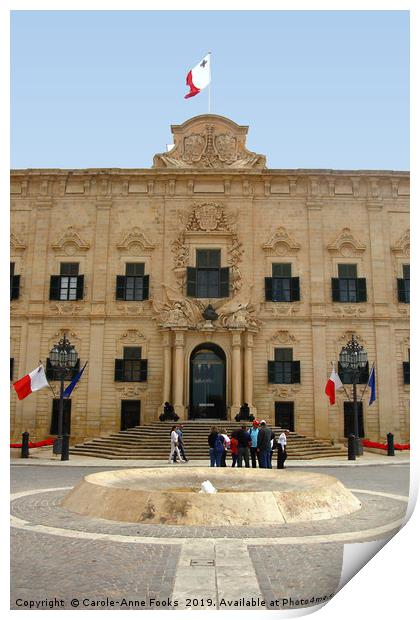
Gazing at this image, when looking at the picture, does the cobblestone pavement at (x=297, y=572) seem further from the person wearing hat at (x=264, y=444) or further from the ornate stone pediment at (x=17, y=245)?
the ornate stone pediment at (x=17, y=245)

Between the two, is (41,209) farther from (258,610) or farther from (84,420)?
(258,610)

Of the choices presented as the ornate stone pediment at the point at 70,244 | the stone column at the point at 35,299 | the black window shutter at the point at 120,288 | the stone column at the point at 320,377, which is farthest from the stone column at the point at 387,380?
the stone column at the point at 35,299

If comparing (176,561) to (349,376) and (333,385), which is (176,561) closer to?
(333,385)

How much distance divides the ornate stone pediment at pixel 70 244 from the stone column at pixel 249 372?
878cm

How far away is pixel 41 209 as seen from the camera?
2636 cm

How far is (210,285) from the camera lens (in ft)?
83.4

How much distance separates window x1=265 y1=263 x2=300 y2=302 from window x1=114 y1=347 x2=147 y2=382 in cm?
639

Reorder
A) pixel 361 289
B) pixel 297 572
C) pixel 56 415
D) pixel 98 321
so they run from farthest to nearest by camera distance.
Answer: pixel 361 289 → pixel 98 321 → pixel 56 415 → pixel 297 572

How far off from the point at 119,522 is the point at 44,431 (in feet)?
59.1

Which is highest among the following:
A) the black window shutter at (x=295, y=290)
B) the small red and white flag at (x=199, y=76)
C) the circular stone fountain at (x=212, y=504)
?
the small red and white flag at (x=199, y=76)

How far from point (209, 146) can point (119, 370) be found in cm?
1151

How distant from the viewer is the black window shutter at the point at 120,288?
25.3 m

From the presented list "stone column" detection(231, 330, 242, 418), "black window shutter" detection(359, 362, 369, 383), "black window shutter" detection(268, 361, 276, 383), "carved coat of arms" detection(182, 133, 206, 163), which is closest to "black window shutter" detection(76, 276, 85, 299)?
"stone column" detection(231, 330, 242, 418)

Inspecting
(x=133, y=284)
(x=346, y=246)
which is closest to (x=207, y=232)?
(x=133, y=284)
